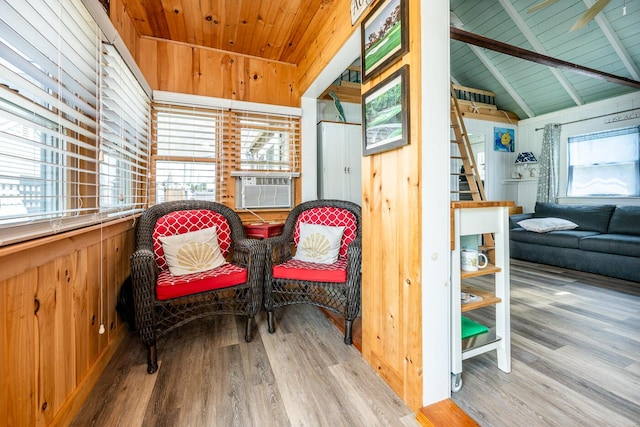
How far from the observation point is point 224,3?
2.15 meters

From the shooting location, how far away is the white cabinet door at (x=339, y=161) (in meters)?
3.12

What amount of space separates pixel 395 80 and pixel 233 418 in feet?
5.77

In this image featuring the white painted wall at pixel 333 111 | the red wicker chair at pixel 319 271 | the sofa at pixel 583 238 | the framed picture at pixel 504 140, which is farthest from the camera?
the framed picture at pixel 504 140

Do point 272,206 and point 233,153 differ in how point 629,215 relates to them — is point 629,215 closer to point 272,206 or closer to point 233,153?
point 272,206

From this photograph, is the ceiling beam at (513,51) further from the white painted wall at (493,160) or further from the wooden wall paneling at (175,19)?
the wooden wall paneling at (175,19)

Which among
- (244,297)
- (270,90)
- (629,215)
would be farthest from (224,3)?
(629,215)

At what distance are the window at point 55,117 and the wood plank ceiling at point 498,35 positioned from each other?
0.89 m

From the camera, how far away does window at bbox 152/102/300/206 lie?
2.62 meters

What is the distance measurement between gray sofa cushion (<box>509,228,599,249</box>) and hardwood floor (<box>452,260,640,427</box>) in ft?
3.57

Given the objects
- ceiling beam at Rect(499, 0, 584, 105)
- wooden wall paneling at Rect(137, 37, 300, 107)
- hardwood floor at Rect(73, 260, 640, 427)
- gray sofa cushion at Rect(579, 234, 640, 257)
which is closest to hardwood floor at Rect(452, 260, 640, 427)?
hardwood floor at Rect(73, 260, 640, 427)

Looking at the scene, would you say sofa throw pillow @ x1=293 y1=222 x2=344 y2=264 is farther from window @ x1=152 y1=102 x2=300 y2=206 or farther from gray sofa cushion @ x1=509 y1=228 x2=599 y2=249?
gray sofa cushion @ x1=509 y1=228 x2=599 y2=249

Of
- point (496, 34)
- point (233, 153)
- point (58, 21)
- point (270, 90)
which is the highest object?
point (496, 34)

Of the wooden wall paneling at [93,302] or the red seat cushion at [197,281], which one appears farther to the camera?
the red seat cushion at [197,281]

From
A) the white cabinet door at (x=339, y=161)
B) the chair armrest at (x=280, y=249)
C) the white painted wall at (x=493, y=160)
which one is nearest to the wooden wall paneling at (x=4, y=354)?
the chair armrest at (x=280, y=249)
